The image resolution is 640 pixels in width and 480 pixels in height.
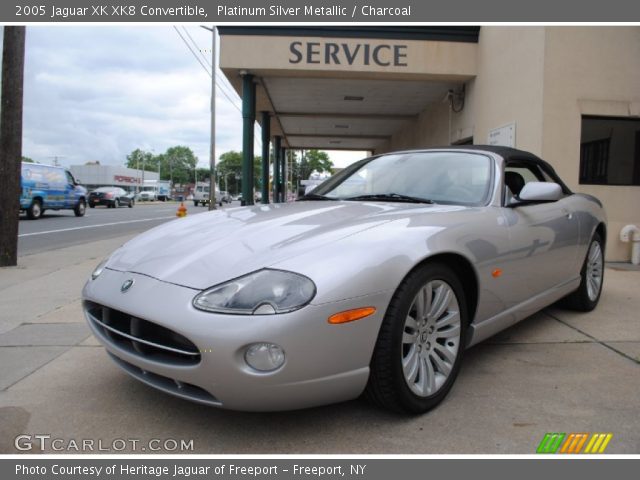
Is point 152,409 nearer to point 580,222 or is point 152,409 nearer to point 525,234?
point 525,234

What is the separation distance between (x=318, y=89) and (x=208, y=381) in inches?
472

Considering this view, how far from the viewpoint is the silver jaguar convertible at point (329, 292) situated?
202cm

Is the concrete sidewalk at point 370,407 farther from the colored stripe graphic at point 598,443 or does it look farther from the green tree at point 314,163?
the green tree at point 314,163

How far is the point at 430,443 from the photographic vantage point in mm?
2217

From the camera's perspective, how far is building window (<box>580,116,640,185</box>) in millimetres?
7930

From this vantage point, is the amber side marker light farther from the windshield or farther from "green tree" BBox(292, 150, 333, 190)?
"green tree" BBox(292, 150, 333, 190)

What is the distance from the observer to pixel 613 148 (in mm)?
7957

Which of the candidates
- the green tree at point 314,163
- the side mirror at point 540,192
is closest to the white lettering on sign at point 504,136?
the side mirror at point 540,192

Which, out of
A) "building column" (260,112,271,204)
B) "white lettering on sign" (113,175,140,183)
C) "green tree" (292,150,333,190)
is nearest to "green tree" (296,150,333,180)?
"green tree" (292,150,333,190)

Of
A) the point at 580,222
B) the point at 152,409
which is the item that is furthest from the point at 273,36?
the point at 152,409

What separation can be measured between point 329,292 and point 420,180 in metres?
1.68

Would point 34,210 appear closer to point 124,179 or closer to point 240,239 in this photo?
point 240,239

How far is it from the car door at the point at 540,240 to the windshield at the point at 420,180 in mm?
231
